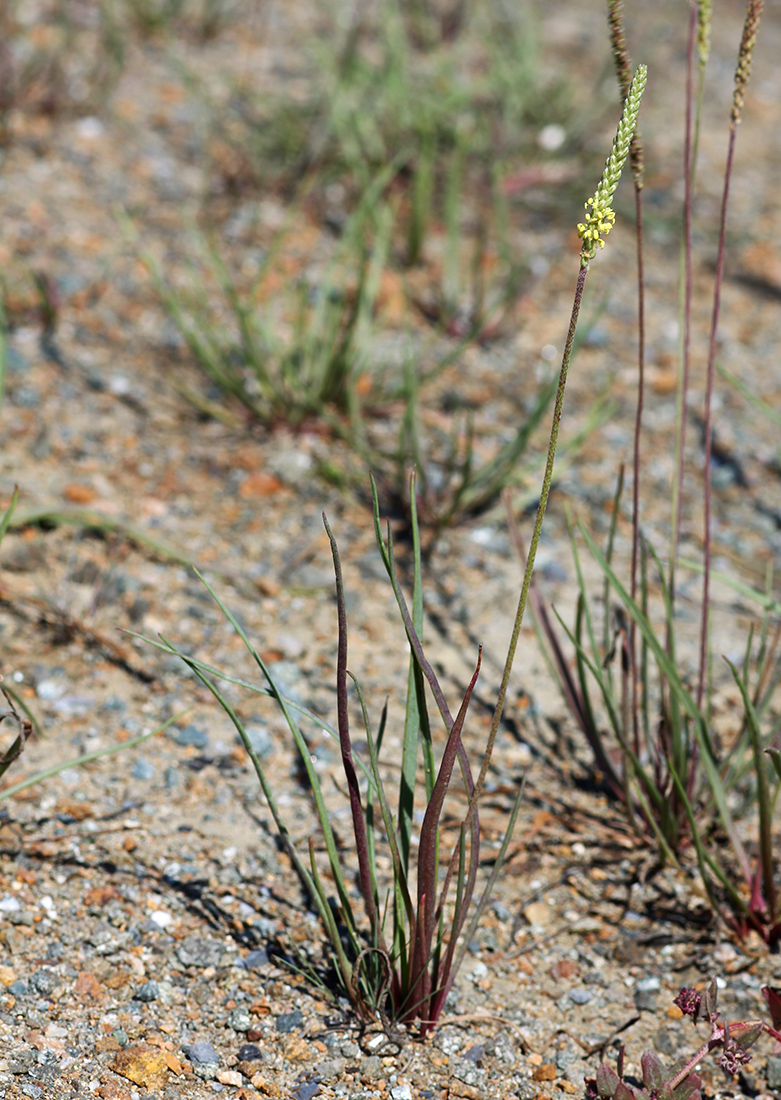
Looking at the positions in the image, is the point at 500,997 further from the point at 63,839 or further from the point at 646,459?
the point at 646,459

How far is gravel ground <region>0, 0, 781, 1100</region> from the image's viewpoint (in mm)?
1564

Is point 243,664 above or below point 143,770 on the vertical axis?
above

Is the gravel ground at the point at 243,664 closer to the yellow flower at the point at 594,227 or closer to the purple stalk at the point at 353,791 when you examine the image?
the purple stalk at the point at 353,791

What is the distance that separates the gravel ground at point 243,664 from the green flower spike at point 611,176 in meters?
1.16

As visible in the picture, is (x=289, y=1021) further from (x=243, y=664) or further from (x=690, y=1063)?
(x=243, y=664)

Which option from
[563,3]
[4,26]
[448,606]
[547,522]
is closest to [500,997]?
[448,606]

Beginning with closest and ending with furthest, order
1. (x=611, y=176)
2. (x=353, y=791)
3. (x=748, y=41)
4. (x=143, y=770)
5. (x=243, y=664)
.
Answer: (x=611, y=176) < (x=748, y=41) < (x=353, y=791) < (x=143, y=770) < (x=243, y=664)

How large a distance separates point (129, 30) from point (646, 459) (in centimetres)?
273

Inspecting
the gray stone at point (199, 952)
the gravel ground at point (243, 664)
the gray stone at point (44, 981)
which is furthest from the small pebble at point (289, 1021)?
the gray stone at point (44, 981)

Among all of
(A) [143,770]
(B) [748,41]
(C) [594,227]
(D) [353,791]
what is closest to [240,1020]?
(D) [353,791]

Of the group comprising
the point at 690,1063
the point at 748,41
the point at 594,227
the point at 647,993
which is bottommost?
the point at 647,993

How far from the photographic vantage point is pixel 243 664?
221 cm

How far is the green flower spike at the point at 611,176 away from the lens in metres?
0.94

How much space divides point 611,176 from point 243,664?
1.48 m
